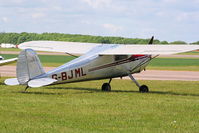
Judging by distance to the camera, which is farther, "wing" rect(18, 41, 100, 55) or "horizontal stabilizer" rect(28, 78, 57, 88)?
"wing" rect(18, 41, 100, 55)

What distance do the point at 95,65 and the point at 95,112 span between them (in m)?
5.79

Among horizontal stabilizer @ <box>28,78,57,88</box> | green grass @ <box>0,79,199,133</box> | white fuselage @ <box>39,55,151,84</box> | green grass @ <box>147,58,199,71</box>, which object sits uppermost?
white fuselage @ <box>39,55,151,84</box>

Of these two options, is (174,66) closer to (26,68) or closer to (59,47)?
(59,47)

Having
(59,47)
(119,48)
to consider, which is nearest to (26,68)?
(119,48)

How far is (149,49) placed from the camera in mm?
17922

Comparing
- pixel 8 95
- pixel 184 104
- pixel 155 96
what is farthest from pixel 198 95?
pixel 8 95

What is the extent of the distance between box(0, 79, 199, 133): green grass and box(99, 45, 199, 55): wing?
1.52 metres

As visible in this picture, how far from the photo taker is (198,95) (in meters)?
18.4

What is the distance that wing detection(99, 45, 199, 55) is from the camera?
17.0 m

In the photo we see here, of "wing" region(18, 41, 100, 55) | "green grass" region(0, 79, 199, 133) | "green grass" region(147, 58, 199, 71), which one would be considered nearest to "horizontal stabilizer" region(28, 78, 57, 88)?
"green grass" region(0, 79, 199, 133)

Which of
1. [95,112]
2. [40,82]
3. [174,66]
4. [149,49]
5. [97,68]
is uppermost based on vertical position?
[149,49]

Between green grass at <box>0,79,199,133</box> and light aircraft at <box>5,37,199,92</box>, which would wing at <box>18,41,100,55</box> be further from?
green grass at <box>0,79,199,133</box>

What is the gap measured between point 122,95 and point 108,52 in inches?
76.9

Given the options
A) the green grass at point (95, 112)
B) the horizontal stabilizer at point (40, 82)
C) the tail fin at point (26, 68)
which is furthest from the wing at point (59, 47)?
the horizontal stabilizer at point (40, 82)
